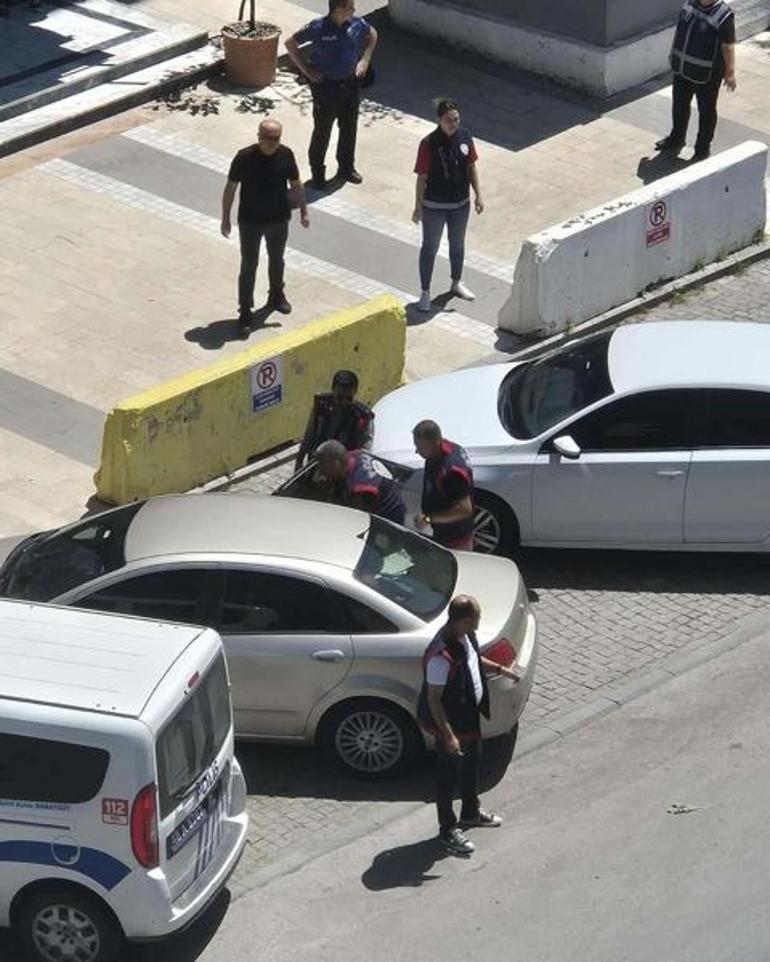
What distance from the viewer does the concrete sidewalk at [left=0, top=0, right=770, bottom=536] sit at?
57.5 feet

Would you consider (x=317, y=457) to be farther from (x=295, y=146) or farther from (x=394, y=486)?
(x=295, y=146)

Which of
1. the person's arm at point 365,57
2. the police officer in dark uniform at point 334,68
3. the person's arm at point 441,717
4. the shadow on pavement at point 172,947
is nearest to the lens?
the shadow on pavement at point 172,947

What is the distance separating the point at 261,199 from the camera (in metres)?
18.0

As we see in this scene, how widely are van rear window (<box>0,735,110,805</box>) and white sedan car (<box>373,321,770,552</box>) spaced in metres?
4.98

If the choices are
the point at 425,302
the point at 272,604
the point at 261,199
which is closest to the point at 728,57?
the point at 425,302

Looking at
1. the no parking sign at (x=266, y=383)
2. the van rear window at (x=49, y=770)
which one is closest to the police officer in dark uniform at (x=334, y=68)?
the no parking sign at (x=266, y=383)

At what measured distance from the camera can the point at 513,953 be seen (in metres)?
11.3

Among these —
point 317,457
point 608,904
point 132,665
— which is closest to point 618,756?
point 608,904

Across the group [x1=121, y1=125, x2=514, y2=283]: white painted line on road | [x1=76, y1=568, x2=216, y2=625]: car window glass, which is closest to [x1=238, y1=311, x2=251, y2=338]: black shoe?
[x1=121, y1=125, x2=514, y2=283]: white painted line on road

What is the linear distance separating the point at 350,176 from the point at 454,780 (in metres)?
10.2

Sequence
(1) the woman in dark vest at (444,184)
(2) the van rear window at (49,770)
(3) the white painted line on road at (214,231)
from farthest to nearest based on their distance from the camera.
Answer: (3) the white painted line on road at (214,231)
(1) the woman in dark vest at (444,184)
(2) the van rear window at (49,770)

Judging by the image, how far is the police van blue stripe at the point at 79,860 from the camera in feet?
35.1

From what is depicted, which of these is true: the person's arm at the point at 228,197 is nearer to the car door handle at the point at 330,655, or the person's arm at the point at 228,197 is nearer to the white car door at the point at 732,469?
the white car door at the point at 732,469

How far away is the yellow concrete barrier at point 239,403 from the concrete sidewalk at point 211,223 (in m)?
0.55
